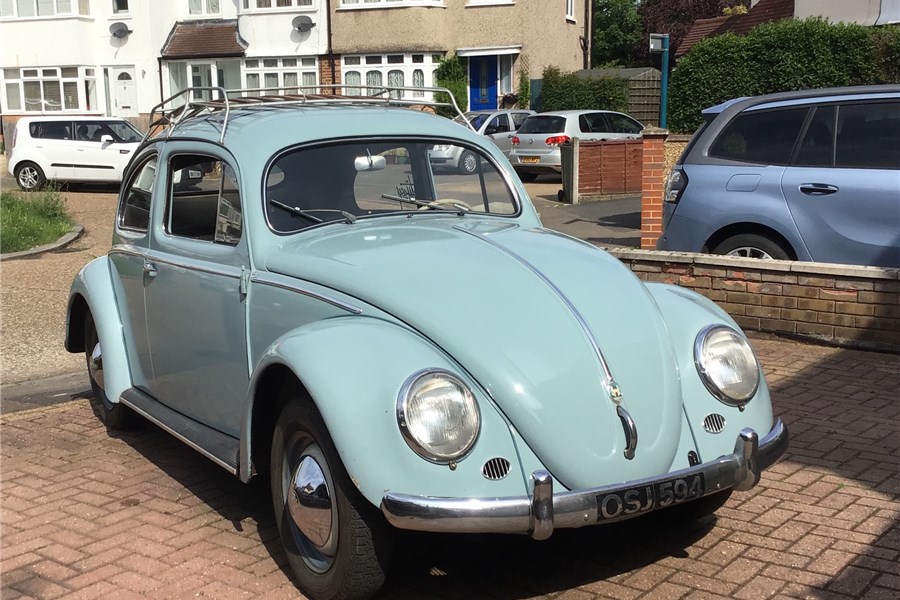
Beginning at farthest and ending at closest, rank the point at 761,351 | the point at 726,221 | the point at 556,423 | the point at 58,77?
1. the point at 58,77
2. the point at 726,221
3. the point at 761,351
4. the point at 556,423

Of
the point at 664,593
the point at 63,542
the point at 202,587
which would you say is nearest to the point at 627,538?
the point at 664,593

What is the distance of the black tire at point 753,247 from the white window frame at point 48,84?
109 ft

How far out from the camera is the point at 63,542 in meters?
4.36

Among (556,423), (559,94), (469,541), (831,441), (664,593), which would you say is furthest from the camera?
(559,94)

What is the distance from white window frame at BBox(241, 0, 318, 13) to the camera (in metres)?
34.2

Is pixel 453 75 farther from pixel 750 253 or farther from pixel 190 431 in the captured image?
pixel 190 431

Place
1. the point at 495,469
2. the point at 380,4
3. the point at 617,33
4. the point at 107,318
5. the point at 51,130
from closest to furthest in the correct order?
the point at 495,469 < the point at 107,318 < the point at 51,130 < the point at 380,4 < the point at 617,33

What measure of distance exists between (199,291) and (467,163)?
1523 millimetres

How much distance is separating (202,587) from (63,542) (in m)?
0.90

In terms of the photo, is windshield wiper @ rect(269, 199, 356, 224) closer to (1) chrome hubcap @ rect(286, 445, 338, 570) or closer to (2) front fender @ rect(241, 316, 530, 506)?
(2) front fender @ rect(241, 316, 530, 506)

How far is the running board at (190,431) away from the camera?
14.1 ft

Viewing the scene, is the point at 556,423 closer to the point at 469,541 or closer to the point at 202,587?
the point at 469,541

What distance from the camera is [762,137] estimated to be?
8000mm

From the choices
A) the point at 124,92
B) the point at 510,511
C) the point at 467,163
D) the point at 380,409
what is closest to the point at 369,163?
the point at 467,163
